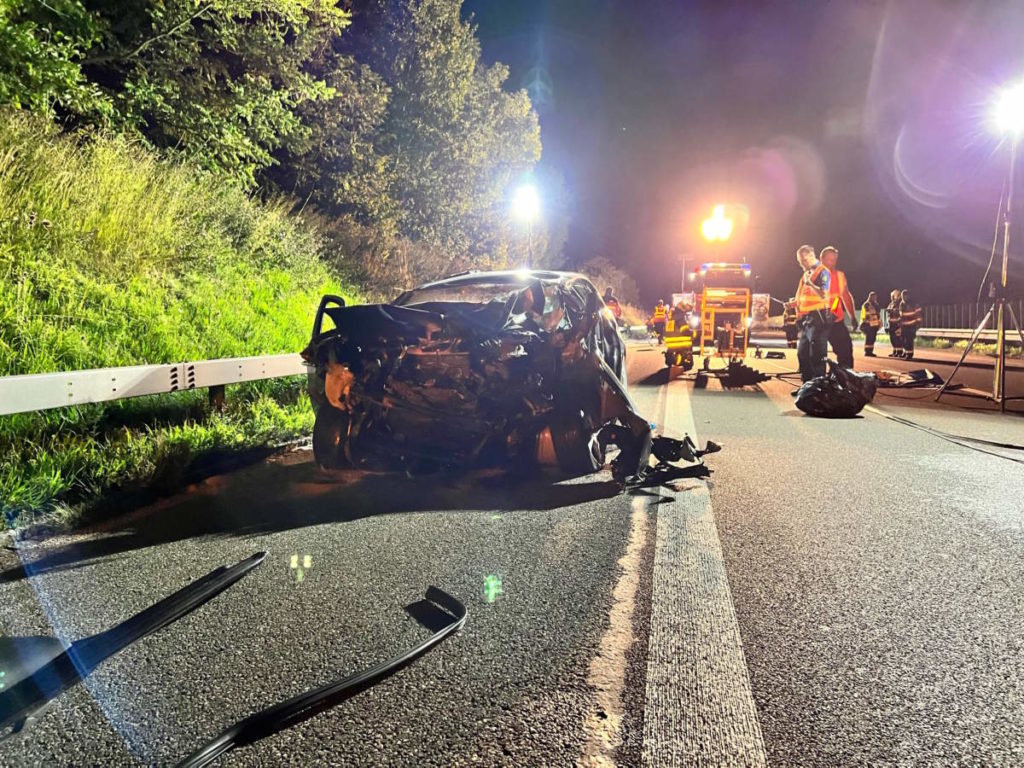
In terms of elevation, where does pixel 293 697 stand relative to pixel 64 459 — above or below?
below

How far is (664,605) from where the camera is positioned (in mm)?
2863

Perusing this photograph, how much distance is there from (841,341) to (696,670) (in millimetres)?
10138

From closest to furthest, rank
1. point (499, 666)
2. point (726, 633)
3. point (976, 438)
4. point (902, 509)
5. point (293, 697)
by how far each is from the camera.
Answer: point (293, 697) → point (499, 666) → point (726, 633) → point (902, 509) → point (976, 438)

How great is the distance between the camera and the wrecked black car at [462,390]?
476 centimetres

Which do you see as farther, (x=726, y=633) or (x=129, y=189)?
(x=129, y=189)


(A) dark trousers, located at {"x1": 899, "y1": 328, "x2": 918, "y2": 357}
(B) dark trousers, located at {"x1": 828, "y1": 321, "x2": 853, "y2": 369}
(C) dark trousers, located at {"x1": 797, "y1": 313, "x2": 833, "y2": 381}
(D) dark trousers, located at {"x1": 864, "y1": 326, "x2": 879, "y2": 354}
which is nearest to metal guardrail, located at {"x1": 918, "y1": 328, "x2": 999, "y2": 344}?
(A) dark trousers, located at {"x1": 899, "y1": 328, "x2": 918, "y2": 357}

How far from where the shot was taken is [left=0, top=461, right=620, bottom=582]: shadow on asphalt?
3.76 m

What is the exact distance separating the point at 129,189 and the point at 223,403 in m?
4.57

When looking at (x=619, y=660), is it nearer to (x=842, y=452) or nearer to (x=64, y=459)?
(x=64, y=459)

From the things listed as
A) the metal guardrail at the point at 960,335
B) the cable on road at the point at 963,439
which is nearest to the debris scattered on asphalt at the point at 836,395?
the cable on road at the point at 963,439

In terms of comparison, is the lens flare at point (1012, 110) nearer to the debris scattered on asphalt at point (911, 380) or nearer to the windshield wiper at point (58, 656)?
the debris scattered on asphalt at point (911, 380)

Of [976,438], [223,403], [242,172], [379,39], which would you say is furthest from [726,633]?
[379,39]

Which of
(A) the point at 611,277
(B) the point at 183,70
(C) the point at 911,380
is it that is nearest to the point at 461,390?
(B) the point at 183,70

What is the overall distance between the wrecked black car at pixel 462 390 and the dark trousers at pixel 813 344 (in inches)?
279
